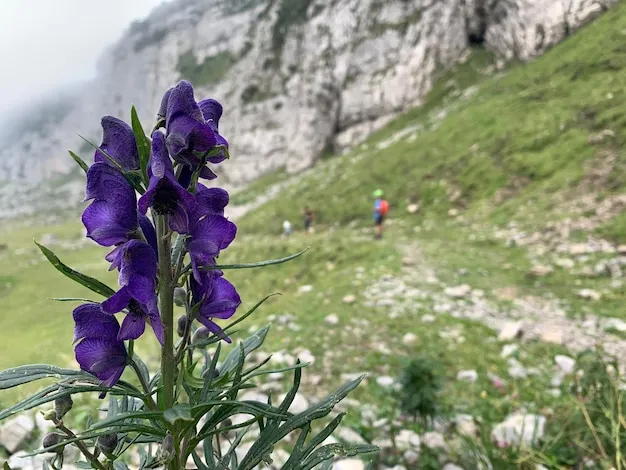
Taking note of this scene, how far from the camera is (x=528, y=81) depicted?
25672 millimetres

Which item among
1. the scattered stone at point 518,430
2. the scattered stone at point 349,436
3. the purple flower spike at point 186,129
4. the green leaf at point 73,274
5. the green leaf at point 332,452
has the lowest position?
the scattered stone at point 518,430

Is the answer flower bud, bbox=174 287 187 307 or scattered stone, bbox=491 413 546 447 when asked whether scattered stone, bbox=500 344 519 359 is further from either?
flower bud, bbox=174 287 187 307

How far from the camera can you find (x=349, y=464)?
A: 11.8ft

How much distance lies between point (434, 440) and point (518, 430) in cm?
74

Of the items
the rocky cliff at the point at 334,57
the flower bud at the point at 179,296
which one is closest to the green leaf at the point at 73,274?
the flower bud at the point at 179,296

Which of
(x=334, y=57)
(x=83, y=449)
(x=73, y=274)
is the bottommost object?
(x=83, y=449)

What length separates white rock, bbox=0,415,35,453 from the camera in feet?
13.4

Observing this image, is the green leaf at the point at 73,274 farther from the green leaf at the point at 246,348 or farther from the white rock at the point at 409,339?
the white rock at the point at 409,339

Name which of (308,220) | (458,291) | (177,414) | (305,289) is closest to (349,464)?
(177,414)

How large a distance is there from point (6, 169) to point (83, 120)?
127 feet

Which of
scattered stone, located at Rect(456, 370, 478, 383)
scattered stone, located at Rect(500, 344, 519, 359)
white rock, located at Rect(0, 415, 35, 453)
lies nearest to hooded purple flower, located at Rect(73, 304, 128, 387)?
white rock, located at Rect(0, 415, 35, 453)

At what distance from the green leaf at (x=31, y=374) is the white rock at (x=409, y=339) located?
18.6ft

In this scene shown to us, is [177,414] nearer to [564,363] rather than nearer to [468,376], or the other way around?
[468,376]

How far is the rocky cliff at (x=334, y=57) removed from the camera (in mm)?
37000
